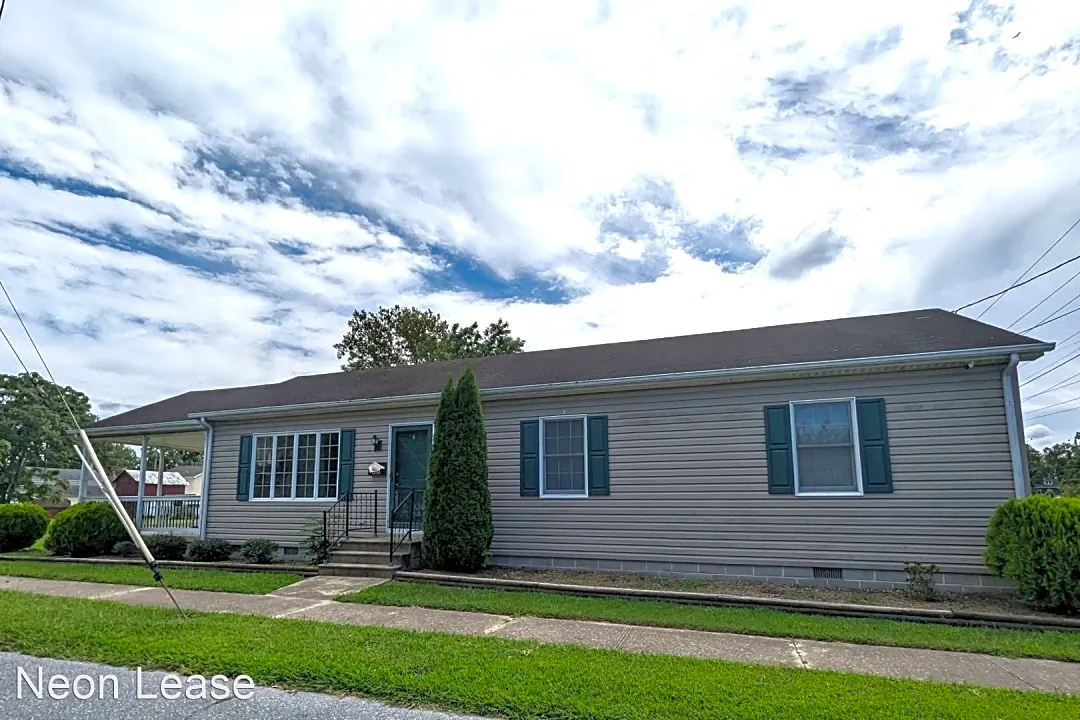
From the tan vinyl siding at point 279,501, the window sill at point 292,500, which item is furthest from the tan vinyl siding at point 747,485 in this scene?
the window sill at point 292,500

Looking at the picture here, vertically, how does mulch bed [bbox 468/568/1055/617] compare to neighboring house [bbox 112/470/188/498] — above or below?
below

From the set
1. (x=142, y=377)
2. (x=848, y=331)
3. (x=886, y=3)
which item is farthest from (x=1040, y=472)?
(x=142, y=377)

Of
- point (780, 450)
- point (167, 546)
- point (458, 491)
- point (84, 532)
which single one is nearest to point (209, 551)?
point (167, 546)

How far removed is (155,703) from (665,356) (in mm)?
8263

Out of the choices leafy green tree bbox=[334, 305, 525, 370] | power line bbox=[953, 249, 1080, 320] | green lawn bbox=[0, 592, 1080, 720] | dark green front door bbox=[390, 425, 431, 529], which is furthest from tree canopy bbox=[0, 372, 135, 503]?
power line bbox=[953, 249, 1080, 320]

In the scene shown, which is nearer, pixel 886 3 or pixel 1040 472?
pixel 886 3

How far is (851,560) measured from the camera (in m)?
8.11

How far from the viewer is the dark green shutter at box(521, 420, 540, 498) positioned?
32.9 feet

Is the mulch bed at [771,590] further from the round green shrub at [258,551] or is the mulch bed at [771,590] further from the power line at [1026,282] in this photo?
the power line at [1026,282]

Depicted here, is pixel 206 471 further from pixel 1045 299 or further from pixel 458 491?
pixel 1045 299

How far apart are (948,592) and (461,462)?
20.7ft

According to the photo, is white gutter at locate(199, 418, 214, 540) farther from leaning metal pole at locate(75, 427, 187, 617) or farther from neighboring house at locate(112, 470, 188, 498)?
neighboring house at locate(112, 470, 188, 498)

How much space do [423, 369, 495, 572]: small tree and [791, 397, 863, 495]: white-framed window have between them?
4340 millimetres

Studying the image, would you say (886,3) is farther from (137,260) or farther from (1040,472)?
(1040,472)
